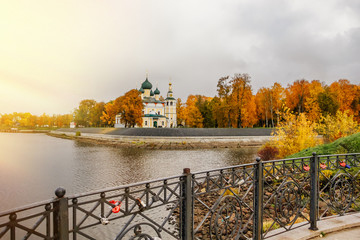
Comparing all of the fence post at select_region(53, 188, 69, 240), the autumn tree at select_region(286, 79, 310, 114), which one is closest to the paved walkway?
the fence post at select_region(53, 188, 69, 240)

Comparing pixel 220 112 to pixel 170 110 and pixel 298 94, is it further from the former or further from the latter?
pixel 170 110

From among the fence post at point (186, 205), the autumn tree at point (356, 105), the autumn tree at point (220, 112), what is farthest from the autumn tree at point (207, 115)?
the fence post at point (186, 205)

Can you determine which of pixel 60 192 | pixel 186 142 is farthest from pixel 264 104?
pixel 60 192

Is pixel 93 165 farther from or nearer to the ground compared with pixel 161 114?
nearer to the ground

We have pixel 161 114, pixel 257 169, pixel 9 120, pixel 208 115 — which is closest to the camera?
pixel 257 169

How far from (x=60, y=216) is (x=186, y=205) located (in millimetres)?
1690

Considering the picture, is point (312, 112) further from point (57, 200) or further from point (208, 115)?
point (57, 200)

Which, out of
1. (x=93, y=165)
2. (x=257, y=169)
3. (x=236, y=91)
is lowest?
(x=93, y=165)

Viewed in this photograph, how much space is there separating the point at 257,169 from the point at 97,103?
7868 centimetres

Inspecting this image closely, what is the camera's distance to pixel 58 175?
15484 millimetres

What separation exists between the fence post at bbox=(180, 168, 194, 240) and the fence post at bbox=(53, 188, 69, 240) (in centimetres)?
155

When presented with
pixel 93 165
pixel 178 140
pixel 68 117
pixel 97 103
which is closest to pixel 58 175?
pixel 93 165

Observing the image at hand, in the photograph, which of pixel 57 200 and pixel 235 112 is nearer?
pixel 57 200

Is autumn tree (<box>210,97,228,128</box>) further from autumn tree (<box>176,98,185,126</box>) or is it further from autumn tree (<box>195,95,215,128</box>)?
autumn tree (<box>176,98,185,126</box>)
